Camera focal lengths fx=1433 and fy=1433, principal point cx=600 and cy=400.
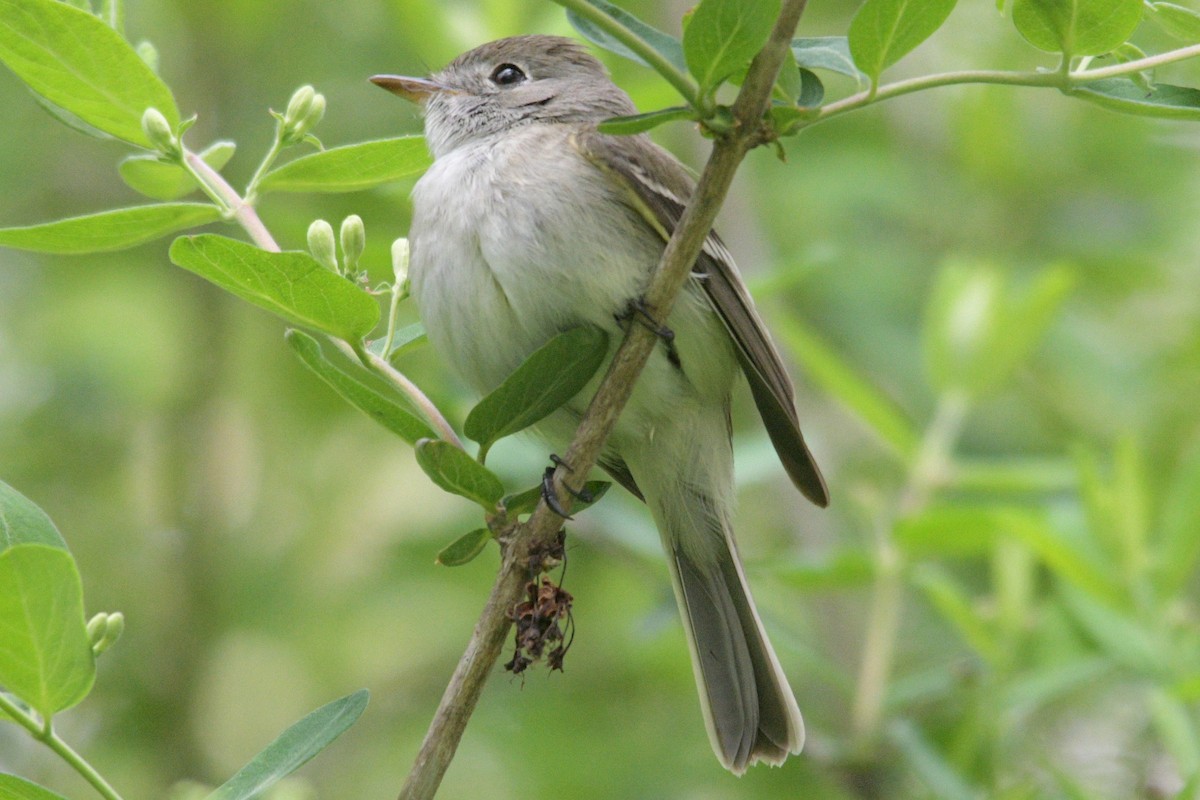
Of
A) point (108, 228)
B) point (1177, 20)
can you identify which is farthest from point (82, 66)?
point (1177, 20)

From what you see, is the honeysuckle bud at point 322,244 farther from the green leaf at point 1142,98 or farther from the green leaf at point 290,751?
the green leaf at point 1142,98

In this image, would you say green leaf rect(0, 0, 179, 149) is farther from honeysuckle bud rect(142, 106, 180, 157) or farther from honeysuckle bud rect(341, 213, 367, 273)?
honeysuckle bud rect(341, 213, 367, 273)

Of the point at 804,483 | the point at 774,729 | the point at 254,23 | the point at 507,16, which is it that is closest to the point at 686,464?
the point at 804,483

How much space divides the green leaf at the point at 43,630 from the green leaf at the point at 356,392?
18.0 inches

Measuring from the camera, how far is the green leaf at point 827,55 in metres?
1.92

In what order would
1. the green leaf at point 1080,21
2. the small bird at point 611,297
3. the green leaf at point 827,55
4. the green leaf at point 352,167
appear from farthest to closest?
1. the small bird at point 611,297
2. the green leaf at point 352,167
3. the green leaf at point 827,55
4. the green leaf at point 1080,21

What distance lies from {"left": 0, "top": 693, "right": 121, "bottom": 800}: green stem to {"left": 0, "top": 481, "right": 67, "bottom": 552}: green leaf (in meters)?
0.19

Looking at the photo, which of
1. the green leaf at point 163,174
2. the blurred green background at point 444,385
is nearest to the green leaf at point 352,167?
the green leaf at point 163,174

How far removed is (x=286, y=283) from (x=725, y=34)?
65cm

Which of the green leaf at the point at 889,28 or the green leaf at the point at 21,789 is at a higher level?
the green leaf at the point at 889,28

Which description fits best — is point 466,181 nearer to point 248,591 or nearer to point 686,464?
point 686,464

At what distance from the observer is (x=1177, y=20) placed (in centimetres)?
189

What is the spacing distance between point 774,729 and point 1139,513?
37.3 inches

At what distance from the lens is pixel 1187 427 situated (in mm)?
4652
